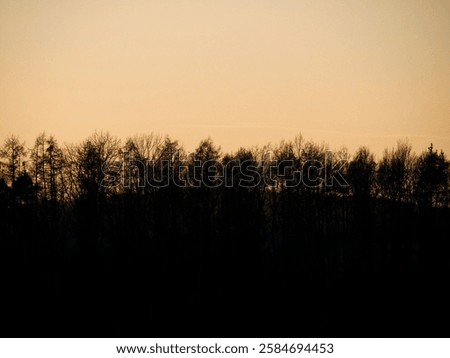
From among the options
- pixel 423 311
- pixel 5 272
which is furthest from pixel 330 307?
pixel 5 272

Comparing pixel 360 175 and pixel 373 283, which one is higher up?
pixel 360 175

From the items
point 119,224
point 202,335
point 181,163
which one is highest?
point 181,163

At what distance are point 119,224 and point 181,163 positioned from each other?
14195mm

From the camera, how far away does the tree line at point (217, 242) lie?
183 feet

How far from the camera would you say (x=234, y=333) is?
51.2 meters

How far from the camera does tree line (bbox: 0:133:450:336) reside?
55750 mm

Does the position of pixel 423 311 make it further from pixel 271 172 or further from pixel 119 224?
pixel 271 172

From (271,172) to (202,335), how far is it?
4697 centimetres

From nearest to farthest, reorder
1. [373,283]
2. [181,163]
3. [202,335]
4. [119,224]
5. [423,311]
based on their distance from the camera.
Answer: [202,335] → [423,311] → [373,283] → [119,224] → [181,163]

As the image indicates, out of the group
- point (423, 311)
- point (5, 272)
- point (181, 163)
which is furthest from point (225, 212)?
point (423, 311)

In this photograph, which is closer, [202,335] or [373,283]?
[202,335]

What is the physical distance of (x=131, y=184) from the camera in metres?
88.9

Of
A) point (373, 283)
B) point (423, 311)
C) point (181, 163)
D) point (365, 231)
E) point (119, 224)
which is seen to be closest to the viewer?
point (423, 311)

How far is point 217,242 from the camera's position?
261ft
